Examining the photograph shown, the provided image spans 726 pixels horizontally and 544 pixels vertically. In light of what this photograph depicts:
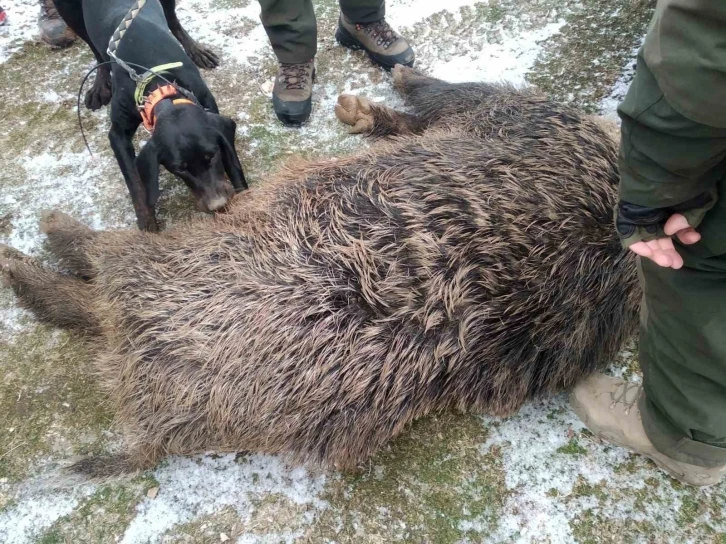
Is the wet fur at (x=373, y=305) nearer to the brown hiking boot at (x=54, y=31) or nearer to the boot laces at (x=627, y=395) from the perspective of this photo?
the boot laces at (x=627, y=395)

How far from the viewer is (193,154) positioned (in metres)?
2.59

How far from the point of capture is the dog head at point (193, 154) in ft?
8.40

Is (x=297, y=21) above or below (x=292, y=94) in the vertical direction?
above

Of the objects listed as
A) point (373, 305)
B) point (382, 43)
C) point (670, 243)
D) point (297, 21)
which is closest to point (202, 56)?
point (297, 21)

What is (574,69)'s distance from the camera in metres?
3.44

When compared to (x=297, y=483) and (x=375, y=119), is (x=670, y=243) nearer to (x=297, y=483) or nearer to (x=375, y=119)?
(x=297, y=483)

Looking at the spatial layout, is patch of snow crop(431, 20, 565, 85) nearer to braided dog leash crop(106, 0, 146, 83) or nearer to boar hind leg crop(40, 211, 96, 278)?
braided dog leash crop(106, 0, 146, 83)

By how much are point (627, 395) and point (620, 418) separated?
11 cm

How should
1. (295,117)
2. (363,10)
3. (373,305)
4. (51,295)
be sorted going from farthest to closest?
(363,10) < (295,117) < (51,295) < (373,305)

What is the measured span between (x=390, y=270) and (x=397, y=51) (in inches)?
86.8

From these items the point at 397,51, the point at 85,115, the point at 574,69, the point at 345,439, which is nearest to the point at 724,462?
the point at 345,439

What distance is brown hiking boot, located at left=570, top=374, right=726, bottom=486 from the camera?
2018 mm

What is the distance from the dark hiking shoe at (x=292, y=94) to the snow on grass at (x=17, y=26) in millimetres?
2169

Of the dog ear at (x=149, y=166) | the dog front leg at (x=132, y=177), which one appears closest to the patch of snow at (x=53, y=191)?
the dog front leg at (x=132, y=177)
